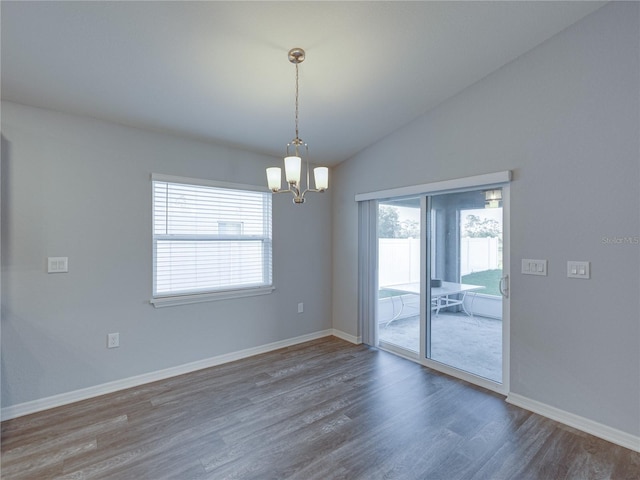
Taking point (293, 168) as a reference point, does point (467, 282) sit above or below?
below

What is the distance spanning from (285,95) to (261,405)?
8.95 ft

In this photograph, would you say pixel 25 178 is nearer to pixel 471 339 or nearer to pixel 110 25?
pixel 110 25

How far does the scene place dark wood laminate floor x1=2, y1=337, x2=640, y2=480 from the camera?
1.97 m

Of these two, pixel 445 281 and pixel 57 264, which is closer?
pixel 57 264

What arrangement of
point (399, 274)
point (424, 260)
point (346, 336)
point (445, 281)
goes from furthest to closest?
1. point (346, 336)
2. point (399, 274)
3. point (424, 260)
4. point (445, 281)

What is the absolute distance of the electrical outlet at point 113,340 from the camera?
9.69 feet

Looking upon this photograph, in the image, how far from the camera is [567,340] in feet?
8.16

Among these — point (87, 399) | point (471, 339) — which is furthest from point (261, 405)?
point (471, 339)

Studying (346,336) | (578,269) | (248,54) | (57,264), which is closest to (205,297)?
(57,264)

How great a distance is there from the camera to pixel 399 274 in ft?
13.0

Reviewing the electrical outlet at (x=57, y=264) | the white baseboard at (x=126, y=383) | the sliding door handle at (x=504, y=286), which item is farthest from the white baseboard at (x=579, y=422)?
the electrical outlet at (x=57, y=264)

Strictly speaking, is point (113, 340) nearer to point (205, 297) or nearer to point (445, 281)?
point (205, 297)

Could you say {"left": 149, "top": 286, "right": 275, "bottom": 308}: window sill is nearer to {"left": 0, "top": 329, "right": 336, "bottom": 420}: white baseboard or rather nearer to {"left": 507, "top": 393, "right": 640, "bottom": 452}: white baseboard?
{"left": 0, "top": 329, "right": 336, "bottom": 420}: white baseboard

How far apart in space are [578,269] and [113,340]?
3.99 metres
